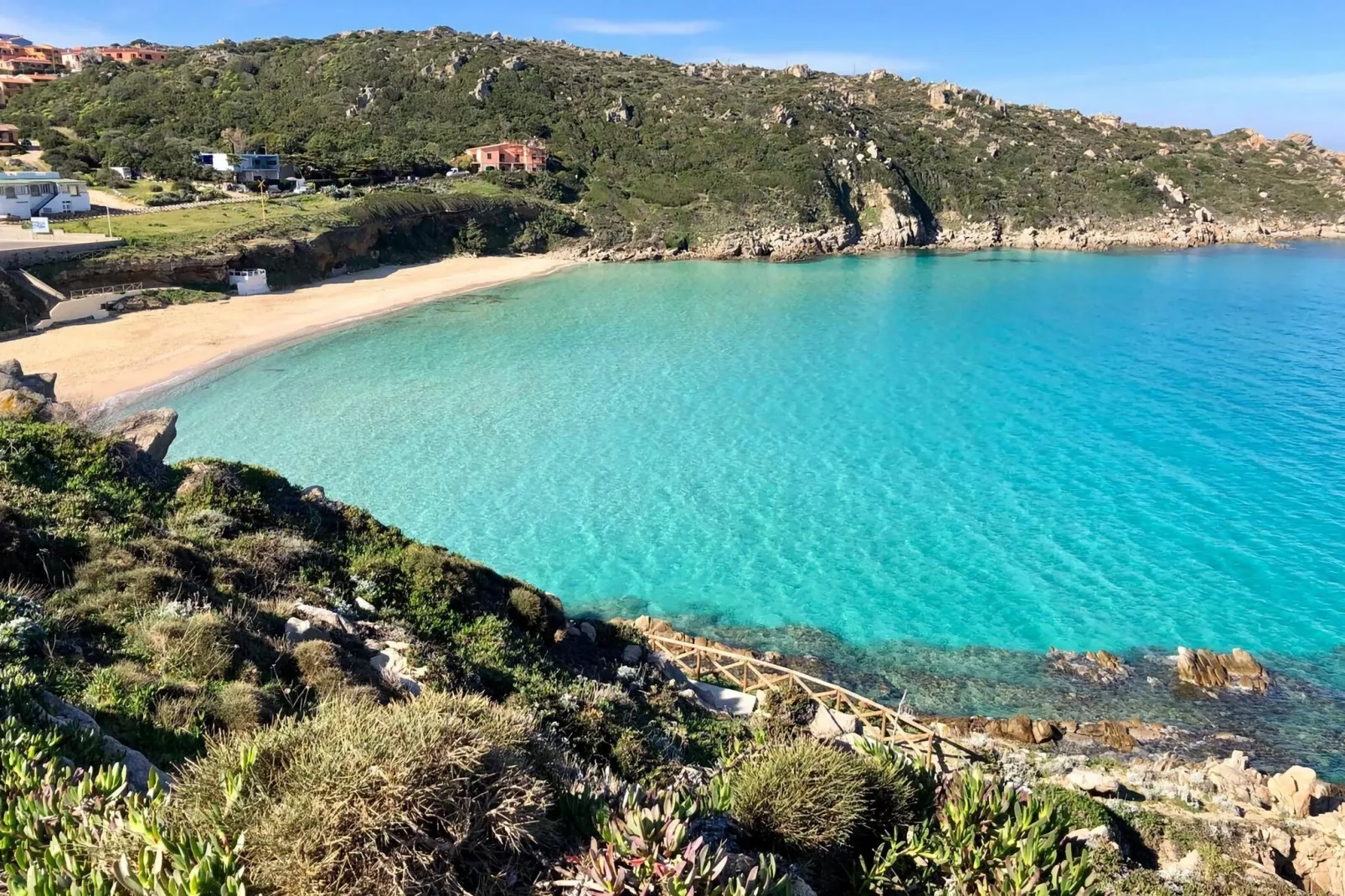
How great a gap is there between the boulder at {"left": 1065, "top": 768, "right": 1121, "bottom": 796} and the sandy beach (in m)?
25.9

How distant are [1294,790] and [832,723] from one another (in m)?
7.85

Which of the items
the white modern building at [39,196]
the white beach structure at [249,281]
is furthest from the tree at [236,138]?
the white beach structure at [249,281]

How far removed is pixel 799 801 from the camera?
614 centimetres

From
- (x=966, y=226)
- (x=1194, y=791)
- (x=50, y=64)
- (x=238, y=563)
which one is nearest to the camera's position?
(x=238, y=563)

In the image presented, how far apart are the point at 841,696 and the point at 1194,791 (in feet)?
19.3

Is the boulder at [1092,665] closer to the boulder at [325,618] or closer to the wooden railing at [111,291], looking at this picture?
the boulder at [325,618]

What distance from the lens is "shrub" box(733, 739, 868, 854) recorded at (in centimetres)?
602

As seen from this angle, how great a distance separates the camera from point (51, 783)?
4574 mm

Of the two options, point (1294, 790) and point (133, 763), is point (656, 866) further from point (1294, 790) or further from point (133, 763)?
point (1294, 790)

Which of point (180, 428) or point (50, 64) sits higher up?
point (50, 64)

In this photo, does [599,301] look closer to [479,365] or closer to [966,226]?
[479,365]

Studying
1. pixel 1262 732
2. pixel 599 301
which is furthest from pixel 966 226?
pixel 1262 732

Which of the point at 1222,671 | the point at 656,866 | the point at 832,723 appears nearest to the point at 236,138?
the point at 832,723

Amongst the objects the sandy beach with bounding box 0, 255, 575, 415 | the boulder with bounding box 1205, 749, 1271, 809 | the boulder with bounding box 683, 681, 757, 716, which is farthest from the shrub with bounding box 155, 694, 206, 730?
the sandy beach with bounding box 0, 255, 575, 415
